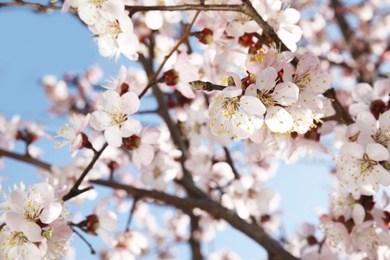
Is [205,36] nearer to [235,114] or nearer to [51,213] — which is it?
[235,114]

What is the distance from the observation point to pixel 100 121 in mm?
1401

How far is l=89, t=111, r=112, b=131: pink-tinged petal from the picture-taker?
1.40 meters

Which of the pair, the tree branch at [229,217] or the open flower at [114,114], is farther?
the tree branch at [229,217]

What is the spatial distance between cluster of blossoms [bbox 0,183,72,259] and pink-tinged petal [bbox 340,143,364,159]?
0.82 metres

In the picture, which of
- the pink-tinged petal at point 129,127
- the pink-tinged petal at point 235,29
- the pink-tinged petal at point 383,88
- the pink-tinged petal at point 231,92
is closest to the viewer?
the pink-tinged petal at point 231,92

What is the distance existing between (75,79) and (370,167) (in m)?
3.36

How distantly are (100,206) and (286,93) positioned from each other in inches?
35.8

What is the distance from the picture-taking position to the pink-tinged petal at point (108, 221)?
5.53 ft

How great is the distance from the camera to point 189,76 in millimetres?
1590

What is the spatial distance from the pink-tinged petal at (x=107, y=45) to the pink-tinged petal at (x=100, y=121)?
0.80 ft

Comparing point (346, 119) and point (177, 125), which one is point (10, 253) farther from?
point (177, 125)

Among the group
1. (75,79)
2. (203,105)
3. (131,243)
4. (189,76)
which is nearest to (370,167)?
(189,76)

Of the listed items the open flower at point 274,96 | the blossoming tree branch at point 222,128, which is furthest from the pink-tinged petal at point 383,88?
the open flower at point 274,96

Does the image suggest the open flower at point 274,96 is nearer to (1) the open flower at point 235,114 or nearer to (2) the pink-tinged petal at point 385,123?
(1) the open flower at point 235,114
